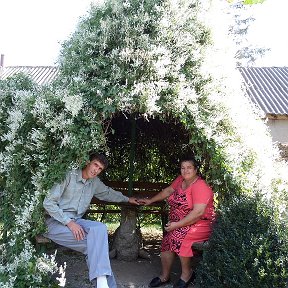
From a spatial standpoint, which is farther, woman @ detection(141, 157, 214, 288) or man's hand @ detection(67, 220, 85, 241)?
woman @ detection(141, 157, 214, 288)

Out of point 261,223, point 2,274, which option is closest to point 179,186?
point 261,223

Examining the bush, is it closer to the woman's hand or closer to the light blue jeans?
the woman's hand

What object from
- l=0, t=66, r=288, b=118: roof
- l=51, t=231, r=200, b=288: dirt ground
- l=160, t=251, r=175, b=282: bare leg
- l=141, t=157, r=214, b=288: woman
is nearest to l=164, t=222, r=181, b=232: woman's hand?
l=141, t=157, r=214, b=288: woman

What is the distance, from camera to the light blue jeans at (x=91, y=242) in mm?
4422

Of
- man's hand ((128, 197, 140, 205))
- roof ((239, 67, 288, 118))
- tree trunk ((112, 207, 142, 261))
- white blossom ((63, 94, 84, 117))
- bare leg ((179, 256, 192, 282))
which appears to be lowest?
bare leg ((179, 256, 192, 282))

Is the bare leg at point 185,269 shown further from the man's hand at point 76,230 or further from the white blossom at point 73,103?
the white blossom at point 73,103

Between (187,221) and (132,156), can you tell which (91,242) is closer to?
(187,221)

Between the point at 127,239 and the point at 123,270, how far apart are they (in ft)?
1.96

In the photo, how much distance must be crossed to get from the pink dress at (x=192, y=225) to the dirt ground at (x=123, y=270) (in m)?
0.57

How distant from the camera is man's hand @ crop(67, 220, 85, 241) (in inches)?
179

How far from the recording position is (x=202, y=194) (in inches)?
202

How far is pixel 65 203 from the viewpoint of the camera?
486 cm

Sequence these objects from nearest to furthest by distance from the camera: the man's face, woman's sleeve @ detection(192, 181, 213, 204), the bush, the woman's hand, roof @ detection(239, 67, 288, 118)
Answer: the bush, the man's face, woman's sleeve @ detection(192, 181, 213, 204), the woman's hand, roof @ detection(239, 67, 288, 118)

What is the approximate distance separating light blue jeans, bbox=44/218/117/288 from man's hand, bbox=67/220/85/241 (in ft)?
0.16
